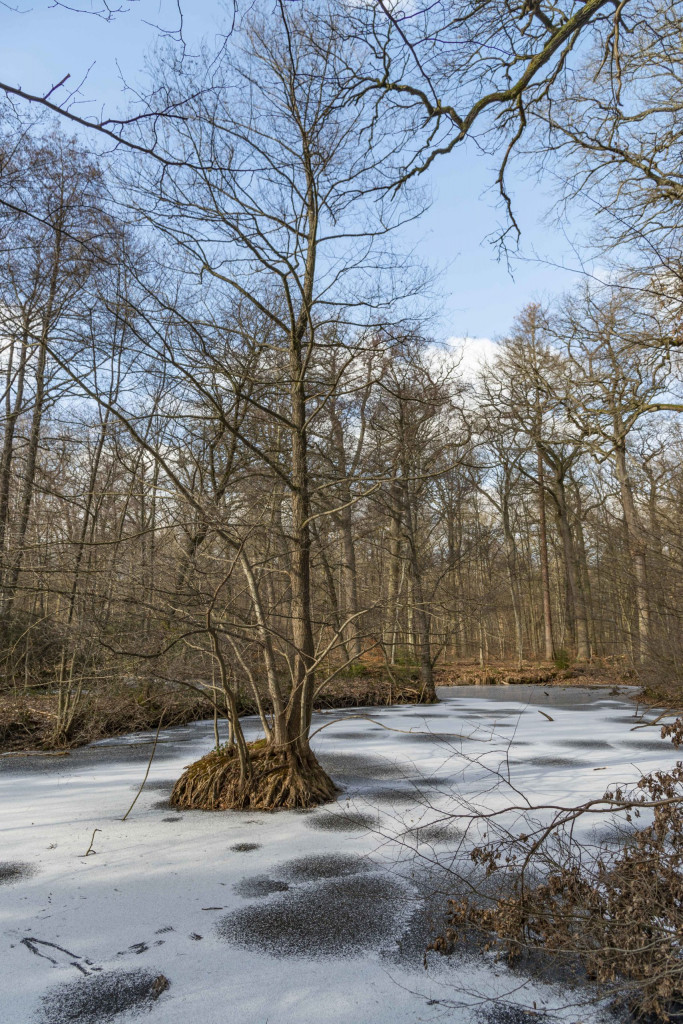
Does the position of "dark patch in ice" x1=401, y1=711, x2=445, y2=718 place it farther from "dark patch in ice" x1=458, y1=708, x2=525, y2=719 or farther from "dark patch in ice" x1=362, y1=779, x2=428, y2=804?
"dark patch in ice" x1=362, y1=779, x2=428, y2=804

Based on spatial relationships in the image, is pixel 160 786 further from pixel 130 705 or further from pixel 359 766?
pixel 130 705

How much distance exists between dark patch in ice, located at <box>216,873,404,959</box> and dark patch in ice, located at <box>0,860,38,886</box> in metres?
1.68

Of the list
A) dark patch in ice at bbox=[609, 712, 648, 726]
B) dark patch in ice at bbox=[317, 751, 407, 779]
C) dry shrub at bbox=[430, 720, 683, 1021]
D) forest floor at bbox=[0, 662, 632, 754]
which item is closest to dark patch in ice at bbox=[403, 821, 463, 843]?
dry shrub at bbox=[430, 720, 683, 1021]

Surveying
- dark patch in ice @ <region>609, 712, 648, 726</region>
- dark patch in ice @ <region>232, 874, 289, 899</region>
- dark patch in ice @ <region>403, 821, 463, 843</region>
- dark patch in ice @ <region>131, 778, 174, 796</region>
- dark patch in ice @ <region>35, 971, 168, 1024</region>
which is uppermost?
dark patch in ice @ <region>609, 712, 648, 726</region>

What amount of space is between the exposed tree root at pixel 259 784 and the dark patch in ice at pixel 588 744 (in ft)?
13.5

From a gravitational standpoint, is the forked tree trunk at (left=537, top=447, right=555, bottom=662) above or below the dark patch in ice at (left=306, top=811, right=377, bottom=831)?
above

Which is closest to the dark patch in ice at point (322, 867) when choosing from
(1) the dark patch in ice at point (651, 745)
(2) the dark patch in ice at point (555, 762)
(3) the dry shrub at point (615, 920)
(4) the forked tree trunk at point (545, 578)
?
(3) the dry shrub at point (615, 920)

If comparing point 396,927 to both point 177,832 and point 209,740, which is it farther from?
point 209,740

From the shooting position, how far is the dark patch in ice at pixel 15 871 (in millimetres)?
4916

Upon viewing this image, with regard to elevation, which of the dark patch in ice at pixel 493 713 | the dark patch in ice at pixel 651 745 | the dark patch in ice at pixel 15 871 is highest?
the dark patch in ice at pixel 493 713

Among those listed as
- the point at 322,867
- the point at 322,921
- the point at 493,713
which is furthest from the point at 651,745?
the point at 322,921

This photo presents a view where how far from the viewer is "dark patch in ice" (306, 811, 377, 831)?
236 inches

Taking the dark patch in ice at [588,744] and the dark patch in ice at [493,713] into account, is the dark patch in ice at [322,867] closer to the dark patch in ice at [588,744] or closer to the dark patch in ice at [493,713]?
the dark patch in ice at [588,744]

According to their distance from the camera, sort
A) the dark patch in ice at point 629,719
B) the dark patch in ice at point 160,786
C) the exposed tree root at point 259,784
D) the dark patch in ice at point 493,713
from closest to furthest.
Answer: the exposed tree root at point 259,784 → the dark patch in ice at point 160,786 → the dark patch in ice at point 629,719 → the dark patch in ice at point 493,713
